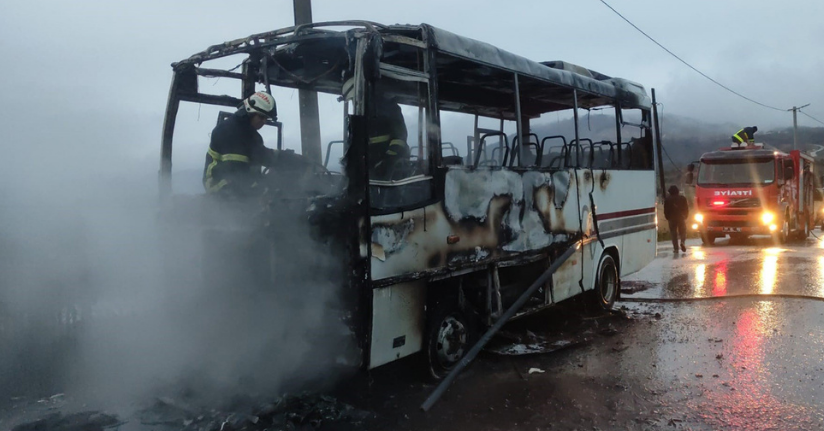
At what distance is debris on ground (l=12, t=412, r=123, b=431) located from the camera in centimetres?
426

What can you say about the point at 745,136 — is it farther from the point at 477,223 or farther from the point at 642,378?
the point at 477,223

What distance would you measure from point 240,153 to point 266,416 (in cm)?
212

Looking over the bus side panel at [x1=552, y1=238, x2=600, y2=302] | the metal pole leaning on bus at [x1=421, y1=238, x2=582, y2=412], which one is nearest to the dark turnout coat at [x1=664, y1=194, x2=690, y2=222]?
the bus side panel at [x1=552, y1=238, x2=600, y2=302]

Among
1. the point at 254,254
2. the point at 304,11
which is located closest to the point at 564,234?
the point at 254,254

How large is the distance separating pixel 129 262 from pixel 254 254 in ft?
5.50

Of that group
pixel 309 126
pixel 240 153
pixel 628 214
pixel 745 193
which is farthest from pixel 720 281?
pixel 240 153

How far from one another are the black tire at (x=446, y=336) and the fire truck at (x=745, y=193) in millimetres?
14332

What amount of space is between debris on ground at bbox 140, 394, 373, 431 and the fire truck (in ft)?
52.0

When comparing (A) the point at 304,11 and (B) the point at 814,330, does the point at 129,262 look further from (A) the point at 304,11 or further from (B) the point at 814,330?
(B) the point at 814,330

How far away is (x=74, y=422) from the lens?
4.36m

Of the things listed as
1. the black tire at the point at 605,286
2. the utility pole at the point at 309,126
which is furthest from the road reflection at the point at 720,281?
the utility pole at the point at 309,126

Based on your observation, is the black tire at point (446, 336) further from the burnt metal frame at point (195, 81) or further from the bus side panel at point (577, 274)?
the burnt metal frame at point (195, 81)

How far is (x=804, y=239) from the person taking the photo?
2072 cm

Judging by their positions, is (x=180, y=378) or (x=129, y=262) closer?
(x=180, y=378)
